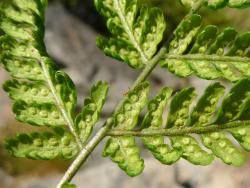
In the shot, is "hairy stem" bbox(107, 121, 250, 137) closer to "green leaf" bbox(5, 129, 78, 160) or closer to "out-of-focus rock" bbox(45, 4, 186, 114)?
"green leaf" bbox(5, 129, 78, 160)

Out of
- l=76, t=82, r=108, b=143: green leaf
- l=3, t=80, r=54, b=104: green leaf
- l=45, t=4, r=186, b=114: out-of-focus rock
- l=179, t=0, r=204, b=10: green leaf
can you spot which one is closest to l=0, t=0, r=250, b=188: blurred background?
l=45, t=4, r=186, b=114: out-of-focus rock

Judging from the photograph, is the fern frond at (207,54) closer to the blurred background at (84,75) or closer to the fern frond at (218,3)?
the fern frond at (218,3)

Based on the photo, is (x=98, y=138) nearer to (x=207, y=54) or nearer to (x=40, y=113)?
(x=40, y=113)

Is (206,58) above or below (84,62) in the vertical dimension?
above

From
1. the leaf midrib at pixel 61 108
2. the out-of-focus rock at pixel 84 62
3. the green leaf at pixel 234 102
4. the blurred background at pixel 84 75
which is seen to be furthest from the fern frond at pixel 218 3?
the out-of-focus rock at pixel 84 62

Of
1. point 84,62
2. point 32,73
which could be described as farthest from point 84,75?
point 32,73

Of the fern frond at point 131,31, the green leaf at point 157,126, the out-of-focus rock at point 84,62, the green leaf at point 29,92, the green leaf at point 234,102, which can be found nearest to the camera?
the green leaf at point 234,102

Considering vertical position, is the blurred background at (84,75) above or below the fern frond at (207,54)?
below

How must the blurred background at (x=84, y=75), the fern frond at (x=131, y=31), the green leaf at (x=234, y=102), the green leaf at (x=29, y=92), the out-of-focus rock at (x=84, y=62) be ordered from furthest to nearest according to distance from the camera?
the out-of-focus rock at (x=84, y=62) → the blurred background at (x=84, y=75) → the green leaf at (x=29, y=92) → the fern frond at (x=131, y=31) → the green leaf at (x=234, y=102)
